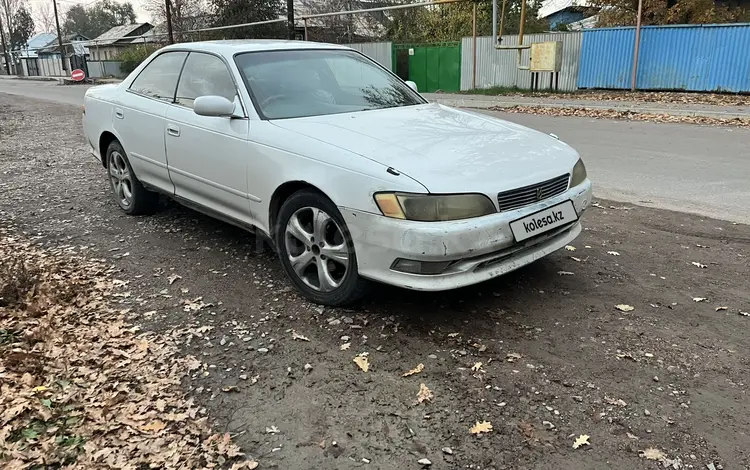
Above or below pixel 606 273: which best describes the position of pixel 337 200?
above

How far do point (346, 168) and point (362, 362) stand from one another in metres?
1.08

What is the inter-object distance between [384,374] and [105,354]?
1567 mm

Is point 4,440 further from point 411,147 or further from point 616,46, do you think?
point 616,46

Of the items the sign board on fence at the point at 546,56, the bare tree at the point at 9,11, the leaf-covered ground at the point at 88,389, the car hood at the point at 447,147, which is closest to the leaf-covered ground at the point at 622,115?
the sign board on fence at the point at 546,56

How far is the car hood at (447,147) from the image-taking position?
130 inches

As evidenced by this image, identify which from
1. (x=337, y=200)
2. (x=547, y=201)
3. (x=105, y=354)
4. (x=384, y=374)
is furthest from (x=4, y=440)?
(x=547, y=201)

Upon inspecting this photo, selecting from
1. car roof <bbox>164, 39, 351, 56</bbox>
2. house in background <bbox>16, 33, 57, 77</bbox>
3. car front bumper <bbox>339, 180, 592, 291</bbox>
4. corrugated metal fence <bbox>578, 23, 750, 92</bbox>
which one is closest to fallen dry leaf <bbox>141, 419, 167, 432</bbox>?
car front bumper <bbox>339, 180, 592, 291</bbox>

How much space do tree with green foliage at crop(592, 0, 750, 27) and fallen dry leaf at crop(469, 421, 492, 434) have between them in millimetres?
24373

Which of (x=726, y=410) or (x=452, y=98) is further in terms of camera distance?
(x=452, y=98)

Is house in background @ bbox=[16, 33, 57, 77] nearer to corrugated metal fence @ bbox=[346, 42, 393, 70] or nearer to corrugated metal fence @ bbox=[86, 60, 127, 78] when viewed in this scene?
corrugated metal fence @ bbox=[86, 60, 127, 78]

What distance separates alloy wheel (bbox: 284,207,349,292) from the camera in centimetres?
363

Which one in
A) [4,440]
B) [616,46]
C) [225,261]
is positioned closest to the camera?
[4,440]

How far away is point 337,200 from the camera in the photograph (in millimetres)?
3434

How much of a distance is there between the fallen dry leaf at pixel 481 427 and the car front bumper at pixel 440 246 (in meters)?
0.82
